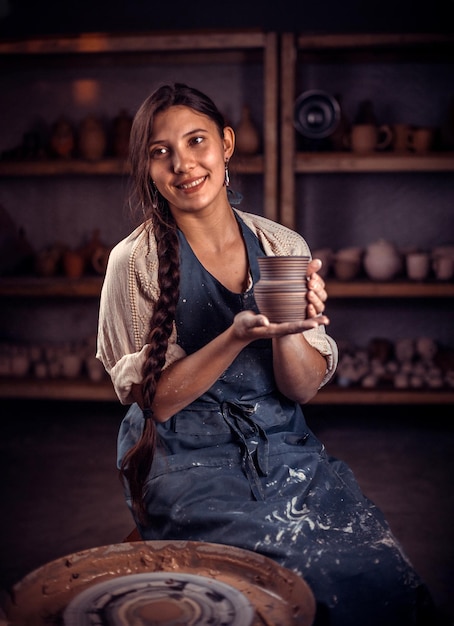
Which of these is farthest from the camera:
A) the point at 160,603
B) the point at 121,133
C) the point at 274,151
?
the point at 121,133

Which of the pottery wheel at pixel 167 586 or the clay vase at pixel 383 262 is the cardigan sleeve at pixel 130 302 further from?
the clay vase at pixel 383 262

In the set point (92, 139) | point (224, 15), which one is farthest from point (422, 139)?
point (92, 139)

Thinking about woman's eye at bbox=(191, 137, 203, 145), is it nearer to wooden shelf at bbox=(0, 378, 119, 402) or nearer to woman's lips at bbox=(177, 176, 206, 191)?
woman's lips at bbox=(177, 176, 206, 191)

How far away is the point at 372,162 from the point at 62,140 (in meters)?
1.94

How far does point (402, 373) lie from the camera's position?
183 inches

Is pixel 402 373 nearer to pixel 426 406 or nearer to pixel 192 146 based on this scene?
pixel 426 406

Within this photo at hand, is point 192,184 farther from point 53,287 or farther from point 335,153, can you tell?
point 53,287

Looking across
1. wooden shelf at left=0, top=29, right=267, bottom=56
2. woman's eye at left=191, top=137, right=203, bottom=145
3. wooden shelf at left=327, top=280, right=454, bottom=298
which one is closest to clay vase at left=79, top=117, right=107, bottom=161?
wooden shelf at left=0, top=29, right=267, bottom=56

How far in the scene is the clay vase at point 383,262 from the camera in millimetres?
4641

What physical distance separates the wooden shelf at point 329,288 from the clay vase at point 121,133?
81cm

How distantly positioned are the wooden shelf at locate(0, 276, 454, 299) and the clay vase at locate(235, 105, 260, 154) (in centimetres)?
96

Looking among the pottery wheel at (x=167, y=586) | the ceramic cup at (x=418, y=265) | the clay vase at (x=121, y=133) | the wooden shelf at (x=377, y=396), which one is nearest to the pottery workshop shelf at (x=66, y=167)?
the clay vase at (x=121, y=133)

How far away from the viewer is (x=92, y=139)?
190 inches

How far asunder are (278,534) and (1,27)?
14.5 ft
